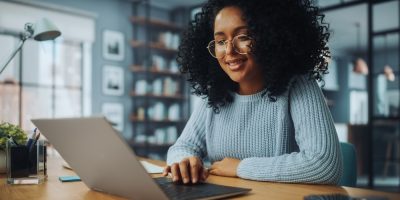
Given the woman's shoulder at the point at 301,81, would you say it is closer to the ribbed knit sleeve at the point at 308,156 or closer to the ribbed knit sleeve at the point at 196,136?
the ribbed knit sleeve at the point at 308,156

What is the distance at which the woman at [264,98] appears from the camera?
1.14 m

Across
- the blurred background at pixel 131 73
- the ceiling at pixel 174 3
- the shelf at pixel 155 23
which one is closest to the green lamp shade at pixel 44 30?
the blurred background at pixel 131 73

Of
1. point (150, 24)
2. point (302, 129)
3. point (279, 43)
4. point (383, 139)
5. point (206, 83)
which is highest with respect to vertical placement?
point (150, 24)

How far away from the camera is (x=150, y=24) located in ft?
19.7

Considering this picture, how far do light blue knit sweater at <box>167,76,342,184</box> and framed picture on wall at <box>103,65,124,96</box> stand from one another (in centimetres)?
422

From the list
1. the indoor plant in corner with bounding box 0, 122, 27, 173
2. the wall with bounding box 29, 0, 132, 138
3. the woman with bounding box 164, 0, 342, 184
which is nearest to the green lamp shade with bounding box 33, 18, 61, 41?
the indoor plant in corner with bounding box 0, 122, 27, 173

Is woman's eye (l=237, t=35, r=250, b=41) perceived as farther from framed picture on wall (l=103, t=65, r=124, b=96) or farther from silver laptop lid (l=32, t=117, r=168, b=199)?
framed picture on wall (l=103, t=65, r=124, b=96)

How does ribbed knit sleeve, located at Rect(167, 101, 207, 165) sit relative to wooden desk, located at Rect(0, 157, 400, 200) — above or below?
above

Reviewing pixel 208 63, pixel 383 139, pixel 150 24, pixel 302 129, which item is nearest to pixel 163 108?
pixel 150 24

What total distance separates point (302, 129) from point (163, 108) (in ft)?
16.4

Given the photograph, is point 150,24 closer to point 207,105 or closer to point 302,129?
point 207,105

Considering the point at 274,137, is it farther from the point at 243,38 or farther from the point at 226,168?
the point at 243,38

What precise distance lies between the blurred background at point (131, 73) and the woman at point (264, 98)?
3.16 m

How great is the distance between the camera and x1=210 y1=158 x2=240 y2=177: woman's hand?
1166 mm
